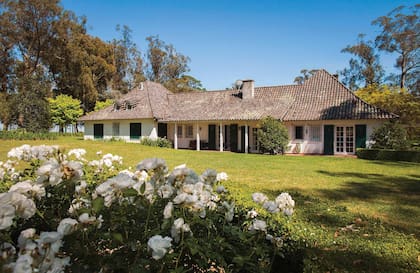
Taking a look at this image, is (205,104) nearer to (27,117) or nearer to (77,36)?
(27,117)

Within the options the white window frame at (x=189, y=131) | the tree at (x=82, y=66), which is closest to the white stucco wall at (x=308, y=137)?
the white window frame at (x=189, y=131)

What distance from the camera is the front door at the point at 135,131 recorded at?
83.8 ft

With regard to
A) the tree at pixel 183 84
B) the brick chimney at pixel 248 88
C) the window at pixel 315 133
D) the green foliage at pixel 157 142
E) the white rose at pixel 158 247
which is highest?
the tree at pixel 183 84

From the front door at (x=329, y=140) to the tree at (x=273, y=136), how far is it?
274cm

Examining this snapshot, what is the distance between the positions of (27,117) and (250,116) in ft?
69.3

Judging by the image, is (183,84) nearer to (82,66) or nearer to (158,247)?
(82,66)

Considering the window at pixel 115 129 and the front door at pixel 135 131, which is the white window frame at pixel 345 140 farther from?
the window at pixel 115 129

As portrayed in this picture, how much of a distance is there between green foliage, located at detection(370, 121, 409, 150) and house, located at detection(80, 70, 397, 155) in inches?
31.1

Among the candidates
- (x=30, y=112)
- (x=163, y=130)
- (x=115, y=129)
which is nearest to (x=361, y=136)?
(x=163, y=130)

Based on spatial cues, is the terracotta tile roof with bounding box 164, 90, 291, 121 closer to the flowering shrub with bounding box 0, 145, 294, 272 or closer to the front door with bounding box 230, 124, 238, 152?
the front door with bounding box 230, 124, 238, 152

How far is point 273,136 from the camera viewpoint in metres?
19.4

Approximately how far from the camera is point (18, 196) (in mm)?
1409

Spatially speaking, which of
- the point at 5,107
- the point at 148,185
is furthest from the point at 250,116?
the point at 5,107

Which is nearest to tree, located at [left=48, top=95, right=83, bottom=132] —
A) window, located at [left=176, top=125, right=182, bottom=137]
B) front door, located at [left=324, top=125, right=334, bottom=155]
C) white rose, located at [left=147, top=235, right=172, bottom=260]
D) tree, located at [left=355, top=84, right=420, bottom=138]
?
window, located at [left=176, top=125, right=182, bottom=137]
